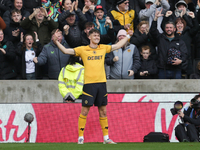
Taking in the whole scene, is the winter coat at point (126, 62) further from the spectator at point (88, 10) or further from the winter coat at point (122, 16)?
the spectator at point (88, 10)

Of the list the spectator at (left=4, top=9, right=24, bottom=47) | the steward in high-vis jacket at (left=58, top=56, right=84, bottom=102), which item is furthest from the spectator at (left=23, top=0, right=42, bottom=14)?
the steward in high-vis jacket at (left=58, top=56, right=84, bottom=102)

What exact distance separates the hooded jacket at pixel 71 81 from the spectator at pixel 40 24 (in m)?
2.38

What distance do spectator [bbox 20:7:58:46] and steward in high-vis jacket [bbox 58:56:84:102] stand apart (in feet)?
7.33

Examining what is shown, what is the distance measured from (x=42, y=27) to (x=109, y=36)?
1.97 meters

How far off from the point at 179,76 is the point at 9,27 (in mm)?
4935

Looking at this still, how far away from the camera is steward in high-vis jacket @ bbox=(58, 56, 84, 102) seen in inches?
337

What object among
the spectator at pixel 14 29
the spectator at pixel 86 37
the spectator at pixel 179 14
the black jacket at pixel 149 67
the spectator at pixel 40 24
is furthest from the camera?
the spectator at pixel 179 14

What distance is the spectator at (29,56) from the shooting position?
1035 centimetres

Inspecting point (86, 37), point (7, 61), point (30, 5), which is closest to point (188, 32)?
point (86, 37)

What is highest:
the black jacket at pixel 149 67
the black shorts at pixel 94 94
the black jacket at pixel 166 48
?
the black jacket at pixel 166 48

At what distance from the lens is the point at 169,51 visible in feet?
33.7

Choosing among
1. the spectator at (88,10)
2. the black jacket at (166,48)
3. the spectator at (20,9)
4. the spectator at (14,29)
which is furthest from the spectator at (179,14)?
the spectator at (14,29)

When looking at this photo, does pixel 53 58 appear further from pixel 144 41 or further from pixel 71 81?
pixel 144 41

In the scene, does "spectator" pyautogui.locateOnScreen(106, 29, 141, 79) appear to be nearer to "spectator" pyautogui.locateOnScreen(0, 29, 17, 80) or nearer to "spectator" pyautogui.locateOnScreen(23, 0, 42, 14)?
"spectator" pyautogui.locateOnScreen(0, 29, 17, 80)
